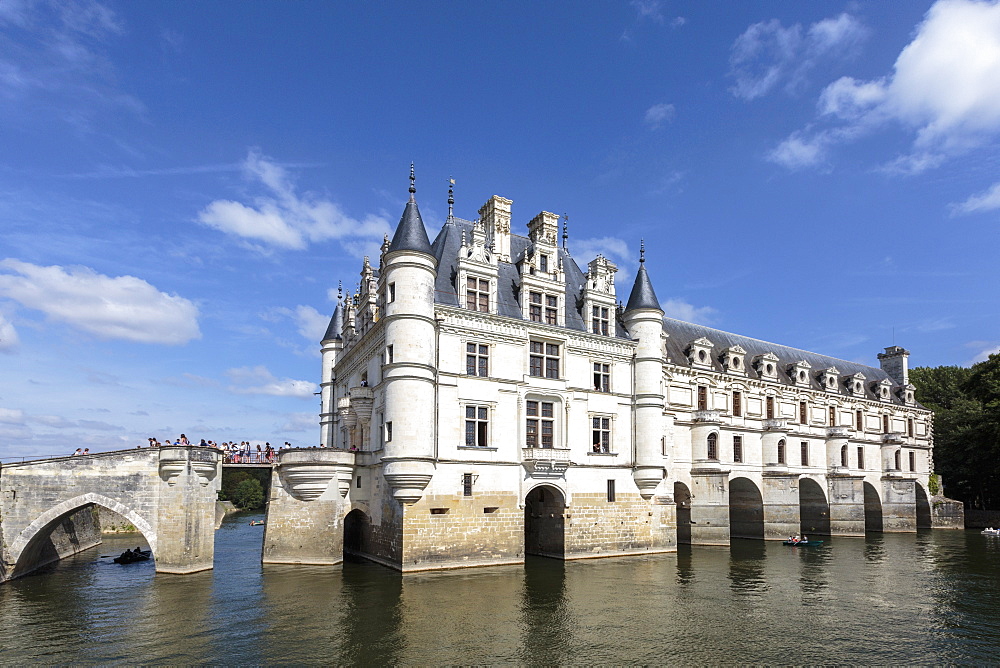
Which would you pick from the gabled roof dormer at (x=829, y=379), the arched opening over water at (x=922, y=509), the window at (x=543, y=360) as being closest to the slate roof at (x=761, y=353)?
the gabled roof dormer at (x=829, y=379)

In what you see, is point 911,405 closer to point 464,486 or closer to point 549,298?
point 549,298

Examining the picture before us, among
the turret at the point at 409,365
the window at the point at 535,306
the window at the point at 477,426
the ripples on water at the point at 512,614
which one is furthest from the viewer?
the window at the point at 535,306

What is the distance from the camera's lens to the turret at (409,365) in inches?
1150

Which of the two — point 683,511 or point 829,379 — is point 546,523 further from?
point 829,379

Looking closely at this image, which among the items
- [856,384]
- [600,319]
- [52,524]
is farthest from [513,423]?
[856,384]

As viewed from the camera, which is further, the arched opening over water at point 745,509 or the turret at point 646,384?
the arched opening over water at point 745,509

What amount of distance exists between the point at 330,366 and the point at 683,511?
2466 centimetres

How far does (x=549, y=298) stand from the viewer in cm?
3547

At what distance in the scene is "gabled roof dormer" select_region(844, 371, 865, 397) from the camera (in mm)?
55781

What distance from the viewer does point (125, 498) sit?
90.9 ft

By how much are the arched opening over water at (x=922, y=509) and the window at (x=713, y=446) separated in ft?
92.4

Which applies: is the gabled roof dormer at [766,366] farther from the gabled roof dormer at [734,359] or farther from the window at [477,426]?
the window at [477,426]

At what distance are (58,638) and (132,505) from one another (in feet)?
30.9

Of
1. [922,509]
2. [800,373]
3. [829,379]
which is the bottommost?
[922,509]
